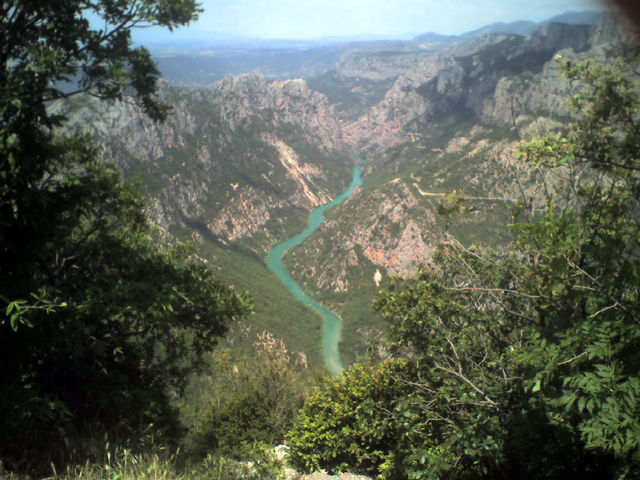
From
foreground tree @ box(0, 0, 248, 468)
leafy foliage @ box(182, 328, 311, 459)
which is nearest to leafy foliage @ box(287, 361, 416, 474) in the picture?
leafy foliage @ box(182, 328, 311, 459)

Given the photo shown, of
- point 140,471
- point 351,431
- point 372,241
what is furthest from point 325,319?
point 140,471

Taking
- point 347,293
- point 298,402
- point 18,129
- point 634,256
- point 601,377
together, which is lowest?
point 347,293

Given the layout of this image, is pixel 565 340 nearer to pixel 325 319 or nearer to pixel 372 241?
pixel 325 319

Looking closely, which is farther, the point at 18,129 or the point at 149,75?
the point at 149,75

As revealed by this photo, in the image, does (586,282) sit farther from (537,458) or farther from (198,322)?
(198,322)

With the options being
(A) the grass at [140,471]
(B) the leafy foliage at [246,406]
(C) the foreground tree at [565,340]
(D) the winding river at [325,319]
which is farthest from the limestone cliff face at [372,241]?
(A) the grass at [140,471]

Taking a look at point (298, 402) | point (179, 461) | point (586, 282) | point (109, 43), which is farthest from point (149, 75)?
point (298, 402)

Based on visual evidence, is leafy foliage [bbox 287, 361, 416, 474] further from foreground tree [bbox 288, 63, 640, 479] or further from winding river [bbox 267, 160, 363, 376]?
winding river [bbox 267, 160, 363, 376]
